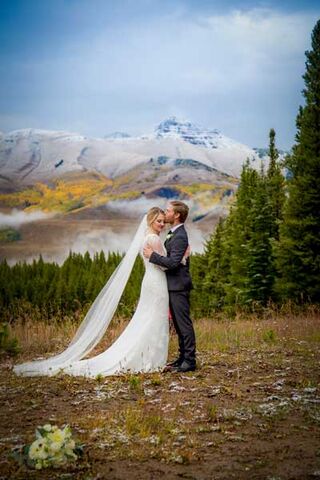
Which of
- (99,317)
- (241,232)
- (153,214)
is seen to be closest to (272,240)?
(241,232)

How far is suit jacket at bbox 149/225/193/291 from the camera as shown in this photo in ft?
33.0

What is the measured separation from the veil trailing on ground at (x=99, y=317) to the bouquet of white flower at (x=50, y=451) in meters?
4.88

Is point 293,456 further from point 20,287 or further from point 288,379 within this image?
point 20,287

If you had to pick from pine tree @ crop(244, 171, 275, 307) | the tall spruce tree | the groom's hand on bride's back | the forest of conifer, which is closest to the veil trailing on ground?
the groom's hand on bride's back

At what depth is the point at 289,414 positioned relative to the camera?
7801mm

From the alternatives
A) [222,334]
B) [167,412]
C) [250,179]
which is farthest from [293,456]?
[250,179]

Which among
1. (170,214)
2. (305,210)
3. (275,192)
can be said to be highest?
(275,192)

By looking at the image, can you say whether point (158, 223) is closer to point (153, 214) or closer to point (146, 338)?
point (153, 214)

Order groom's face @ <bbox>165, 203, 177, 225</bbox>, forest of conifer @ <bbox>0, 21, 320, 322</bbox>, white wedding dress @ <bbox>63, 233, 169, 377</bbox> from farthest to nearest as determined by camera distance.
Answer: forest of conifer @ <bbox>0, 21, 320, 322</bbox> → white wedding dress @ <bbox>63, 233, 169, 377</bbox> → groom's face @ <bbox>165, 203, 177, 225</bbox>

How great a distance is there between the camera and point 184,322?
33.4 feet

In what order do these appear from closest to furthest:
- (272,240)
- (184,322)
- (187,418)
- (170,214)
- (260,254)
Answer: (187,418) → (184,322) → (170,214) → (272,240) → (260,254)

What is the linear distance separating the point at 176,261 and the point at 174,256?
10cm

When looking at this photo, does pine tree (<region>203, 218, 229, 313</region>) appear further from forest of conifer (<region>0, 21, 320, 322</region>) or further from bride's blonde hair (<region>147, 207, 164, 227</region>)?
bride's blonde hair (<region>147, 207, 164, 227</region>)

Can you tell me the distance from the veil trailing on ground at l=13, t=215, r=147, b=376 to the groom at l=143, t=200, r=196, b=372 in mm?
578
